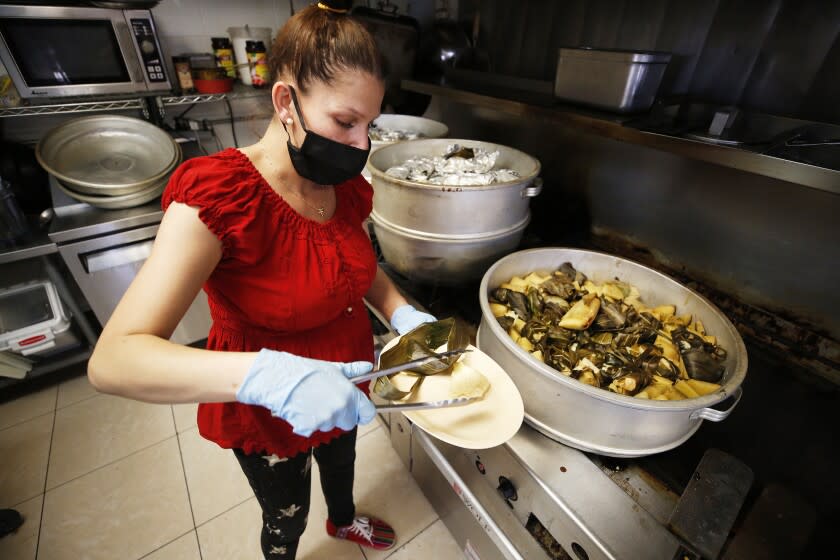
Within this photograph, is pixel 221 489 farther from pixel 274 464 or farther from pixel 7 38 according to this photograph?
pixel 7 38

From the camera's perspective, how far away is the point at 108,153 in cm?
186

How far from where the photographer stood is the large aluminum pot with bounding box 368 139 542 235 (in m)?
1.01

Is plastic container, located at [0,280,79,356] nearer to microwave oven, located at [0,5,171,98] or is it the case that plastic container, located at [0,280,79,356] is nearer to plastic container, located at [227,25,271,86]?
microwave oven, located at [0,5,171,98]

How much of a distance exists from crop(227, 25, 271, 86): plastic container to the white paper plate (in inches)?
89.2

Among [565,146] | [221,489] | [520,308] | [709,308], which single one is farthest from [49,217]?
[709,308]

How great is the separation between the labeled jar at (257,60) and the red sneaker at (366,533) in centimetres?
234

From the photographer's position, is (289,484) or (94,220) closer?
(289,484)

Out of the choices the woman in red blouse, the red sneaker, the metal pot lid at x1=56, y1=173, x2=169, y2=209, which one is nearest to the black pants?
the woman in red blouse

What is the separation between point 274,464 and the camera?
0.96m

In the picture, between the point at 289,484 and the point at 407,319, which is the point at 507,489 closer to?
the point at 407,319

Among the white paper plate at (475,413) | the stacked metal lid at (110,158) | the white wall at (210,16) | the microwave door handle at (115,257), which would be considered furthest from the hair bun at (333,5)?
the white wall at (210,16)

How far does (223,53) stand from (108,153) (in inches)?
34.5

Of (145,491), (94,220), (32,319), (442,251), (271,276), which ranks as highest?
(271,276)

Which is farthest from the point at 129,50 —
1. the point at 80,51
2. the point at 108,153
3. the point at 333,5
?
the point at 333,5
